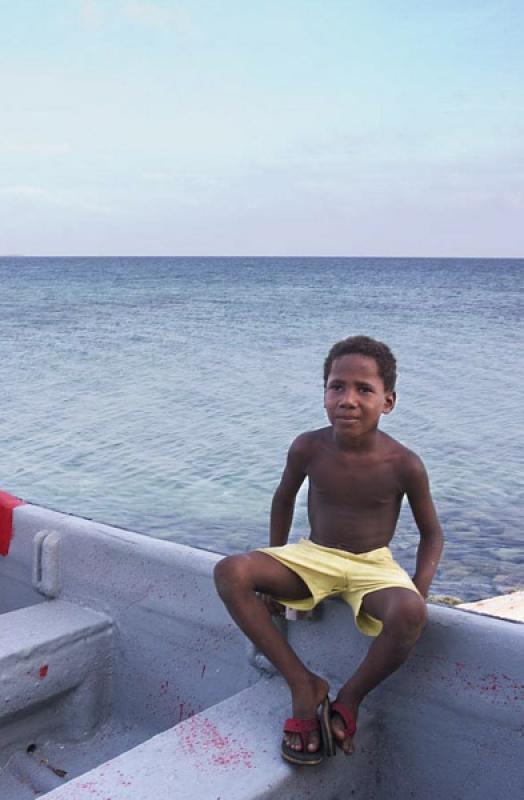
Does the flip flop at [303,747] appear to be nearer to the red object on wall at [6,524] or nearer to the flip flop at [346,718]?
the flip flop at [346,718]

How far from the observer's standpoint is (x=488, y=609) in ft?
17.3

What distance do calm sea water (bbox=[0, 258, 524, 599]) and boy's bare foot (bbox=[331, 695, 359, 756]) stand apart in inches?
180

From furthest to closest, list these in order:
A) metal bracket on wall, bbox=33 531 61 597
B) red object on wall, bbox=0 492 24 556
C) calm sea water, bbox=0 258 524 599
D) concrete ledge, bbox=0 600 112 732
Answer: calm sea water, bbox=0 258 524 599 → red object on wall, bbox=0 492 24 556 → metal bracket on wall, bbox=33 531 61 597 → concrete ledge, bbox=0 600 112 732

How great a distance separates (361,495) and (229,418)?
11.7 meters

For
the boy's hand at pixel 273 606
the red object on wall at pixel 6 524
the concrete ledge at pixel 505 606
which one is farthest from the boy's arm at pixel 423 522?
the concrete ledge at pixel 505 606

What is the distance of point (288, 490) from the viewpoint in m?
2.71

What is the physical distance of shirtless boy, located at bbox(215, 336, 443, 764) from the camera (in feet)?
7.62

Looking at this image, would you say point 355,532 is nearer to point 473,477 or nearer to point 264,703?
point 264,703

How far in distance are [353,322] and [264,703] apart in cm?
3146

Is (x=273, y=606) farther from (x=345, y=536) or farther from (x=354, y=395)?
(x=354, y=395)

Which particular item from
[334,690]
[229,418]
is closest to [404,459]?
[334,690]

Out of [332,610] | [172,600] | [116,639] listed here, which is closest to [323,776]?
[332,610]

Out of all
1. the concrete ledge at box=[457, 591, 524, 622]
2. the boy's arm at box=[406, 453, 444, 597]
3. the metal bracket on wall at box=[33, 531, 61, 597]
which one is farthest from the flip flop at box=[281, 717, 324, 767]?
the concrete ledge at box=[457, 591, 524, 622]

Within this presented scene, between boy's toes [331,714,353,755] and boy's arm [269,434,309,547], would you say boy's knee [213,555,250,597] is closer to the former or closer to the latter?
boy's arm [269,434,309,547]
